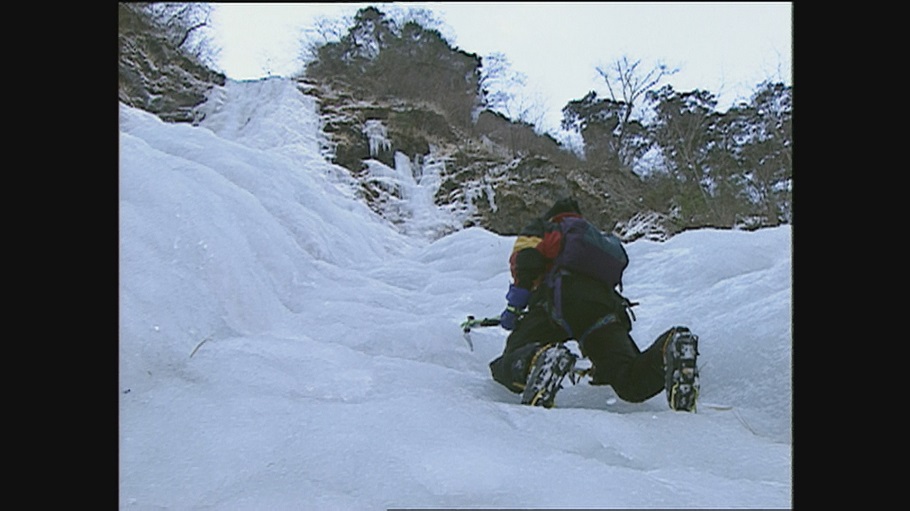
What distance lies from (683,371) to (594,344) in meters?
0.36

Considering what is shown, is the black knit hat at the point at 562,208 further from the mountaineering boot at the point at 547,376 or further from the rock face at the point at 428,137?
the rock face at the point at 428,137

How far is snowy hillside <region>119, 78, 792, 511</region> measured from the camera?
110 cm

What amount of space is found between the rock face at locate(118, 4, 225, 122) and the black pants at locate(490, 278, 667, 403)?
9.49 m

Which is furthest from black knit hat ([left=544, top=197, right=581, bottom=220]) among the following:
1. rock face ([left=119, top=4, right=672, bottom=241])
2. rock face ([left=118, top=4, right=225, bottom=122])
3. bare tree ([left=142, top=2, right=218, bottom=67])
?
bare tree ([left=142, top=2, right=218, bottom=67])

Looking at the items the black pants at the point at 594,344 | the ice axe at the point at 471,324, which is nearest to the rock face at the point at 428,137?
the ice axe at the point at 471,324

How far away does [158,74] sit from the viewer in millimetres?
10969

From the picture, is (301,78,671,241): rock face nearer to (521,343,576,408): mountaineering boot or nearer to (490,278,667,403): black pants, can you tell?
(490,278,667,403): black pants

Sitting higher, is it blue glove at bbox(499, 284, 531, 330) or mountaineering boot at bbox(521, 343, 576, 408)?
blue glove at bbox(499, 284, 531, 330)

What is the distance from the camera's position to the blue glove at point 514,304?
2125 millimetres

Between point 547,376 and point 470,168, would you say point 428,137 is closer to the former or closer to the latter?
point 470,168
